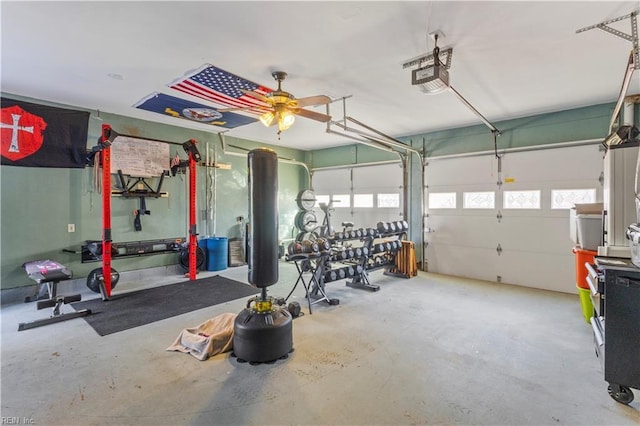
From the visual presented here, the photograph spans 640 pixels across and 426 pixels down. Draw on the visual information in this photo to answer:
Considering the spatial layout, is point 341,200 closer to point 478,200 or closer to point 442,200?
point 442,200

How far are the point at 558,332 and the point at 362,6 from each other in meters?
3.91

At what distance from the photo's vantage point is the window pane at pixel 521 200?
17.4ft

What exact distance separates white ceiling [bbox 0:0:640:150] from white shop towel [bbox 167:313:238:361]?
289cm

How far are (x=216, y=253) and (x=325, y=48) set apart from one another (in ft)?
15.8

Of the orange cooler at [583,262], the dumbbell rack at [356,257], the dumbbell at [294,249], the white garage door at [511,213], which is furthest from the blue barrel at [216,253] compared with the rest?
the orange cooler at [583,262]

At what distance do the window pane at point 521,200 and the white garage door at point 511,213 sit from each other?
0.6 inches

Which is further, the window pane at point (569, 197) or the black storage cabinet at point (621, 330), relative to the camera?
the window pane at point (569, 197)

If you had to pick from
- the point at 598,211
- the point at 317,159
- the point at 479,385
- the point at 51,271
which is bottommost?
the point at 479,385

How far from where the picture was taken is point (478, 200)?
5.95 metres

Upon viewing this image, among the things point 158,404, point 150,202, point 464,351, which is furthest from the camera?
point 150,202

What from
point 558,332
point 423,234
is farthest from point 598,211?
point 423,234

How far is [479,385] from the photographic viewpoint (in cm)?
242

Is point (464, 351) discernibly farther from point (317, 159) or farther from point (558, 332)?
point (317, 159)

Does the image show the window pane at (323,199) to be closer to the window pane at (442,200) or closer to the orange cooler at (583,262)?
the window pane at (442,200)
